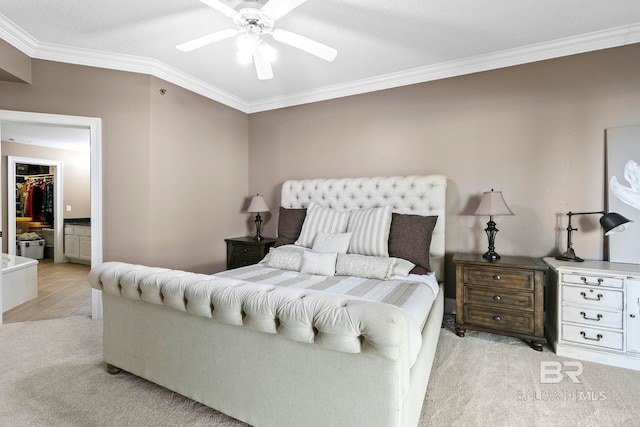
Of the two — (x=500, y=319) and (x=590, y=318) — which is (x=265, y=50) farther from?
(x=590, y=318)

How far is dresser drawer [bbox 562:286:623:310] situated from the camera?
2236 millimetres

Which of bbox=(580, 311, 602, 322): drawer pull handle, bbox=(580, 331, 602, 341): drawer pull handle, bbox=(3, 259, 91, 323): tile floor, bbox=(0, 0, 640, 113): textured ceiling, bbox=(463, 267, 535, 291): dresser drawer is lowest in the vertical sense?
bbox=(3, 259, 91, 323): tile floor

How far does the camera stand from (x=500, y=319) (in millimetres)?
2584

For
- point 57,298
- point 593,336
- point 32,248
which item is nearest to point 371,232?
point 593,336

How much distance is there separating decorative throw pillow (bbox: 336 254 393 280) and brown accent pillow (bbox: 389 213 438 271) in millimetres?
264

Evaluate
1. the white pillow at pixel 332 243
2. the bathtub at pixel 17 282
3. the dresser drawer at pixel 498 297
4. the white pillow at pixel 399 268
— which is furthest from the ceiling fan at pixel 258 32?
the bathtub at pixel 17 282

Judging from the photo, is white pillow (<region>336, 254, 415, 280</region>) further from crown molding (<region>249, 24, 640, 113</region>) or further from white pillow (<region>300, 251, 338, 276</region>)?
crown molding (<region>249, 24, 640, 113</region>)

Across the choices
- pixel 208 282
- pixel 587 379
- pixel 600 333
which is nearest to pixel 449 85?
pixel 600 333

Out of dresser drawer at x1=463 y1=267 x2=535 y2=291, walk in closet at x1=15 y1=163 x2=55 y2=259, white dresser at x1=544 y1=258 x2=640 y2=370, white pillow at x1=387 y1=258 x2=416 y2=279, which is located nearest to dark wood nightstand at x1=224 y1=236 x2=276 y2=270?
white pillow at x1=387 y1=258 x2=416 y2=279

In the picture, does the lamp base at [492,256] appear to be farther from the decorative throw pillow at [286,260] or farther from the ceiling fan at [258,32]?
the ceiling fan at [258,32]

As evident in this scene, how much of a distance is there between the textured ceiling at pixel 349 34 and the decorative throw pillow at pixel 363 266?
6.36 feet

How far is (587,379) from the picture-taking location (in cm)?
208

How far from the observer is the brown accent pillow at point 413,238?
9.30 feet

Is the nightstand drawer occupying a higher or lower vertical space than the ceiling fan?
lower
